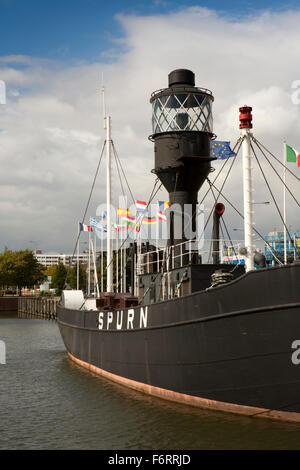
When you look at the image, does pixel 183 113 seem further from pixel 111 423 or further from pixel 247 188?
pixel 111 423

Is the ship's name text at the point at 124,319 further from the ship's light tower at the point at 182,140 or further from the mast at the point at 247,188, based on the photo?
the mast at the point at 247,188

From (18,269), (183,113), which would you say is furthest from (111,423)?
(18,269)

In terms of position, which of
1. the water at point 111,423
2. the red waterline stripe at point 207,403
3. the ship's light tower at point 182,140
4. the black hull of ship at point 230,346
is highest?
the ship's light tower at point 182,140

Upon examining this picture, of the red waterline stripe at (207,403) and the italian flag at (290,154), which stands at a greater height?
the italian flag at (290,154)

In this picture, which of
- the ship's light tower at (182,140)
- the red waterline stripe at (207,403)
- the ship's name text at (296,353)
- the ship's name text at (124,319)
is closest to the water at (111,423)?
the red waterline stripe at (207,403)

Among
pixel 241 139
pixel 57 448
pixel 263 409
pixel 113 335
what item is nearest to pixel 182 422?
pixel 263 409

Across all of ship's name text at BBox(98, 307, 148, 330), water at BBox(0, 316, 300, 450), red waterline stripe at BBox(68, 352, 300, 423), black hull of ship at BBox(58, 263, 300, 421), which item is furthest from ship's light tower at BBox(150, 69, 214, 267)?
water at BBox(0, 316, 300, 450)

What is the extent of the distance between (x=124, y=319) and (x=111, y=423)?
363cm

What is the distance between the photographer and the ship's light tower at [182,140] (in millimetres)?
16531

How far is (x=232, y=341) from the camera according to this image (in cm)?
1111

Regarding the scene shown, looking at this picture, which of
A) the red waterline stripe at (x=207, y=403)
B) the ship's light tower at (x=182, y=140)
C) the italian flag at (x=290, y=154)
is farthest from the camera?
the italian flag at (x=290, y=154)

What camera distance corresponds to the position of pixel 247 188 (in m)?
12.2

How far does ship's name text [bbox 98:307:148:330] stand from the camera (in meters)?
14.3

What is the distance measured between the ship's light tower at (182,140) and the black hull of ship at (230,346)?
3.68 metres
